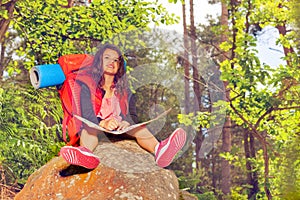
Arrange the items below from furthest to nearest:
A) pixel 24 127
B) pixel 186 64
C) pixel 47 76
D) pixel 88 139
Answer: pixel 186 64, pixel 24 127, pixel 47 76, pixel 88 139

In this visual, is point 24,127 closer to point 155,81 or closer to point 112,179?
point 155,81

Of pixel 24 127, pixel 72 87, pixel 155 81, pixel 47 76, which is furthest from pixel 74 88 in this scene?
pixel 155 81

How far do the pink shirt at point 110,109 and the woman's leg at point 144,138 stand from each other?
15 cm

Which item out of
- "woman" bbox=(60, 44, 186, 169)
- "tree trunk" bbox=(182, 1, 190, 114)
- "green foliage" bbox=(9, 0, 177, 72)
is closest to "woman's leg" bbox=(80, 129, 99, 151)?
"woman" bbox=(60, 44, 186, 169)

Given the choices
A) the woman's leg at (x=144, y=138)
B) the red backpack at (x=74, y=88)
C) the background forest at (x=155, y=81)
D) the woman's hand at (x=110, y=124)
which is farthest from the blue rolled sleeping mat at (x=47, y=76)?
the background forest at (x=155, y=81)

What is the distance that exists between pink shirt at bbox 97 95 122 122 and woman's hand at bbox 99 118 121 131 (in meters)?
0.08

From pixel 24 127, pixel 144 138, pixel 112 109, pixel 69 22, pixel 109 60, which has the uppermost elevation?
pixel 69 22

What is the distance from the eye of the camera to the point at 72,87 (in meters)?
2.17

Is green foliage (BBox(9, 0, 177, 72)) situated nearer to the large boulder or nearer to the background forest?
the background forest

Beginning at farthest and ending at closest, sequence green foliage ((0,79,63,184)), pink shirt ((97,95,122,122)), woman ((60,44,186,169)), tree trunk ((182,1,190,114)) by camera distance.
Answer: tree trunk ((182,1,190,114))
green foliage ((0,79,63,184))
pink shirt ((97,95,122,122))
woman ((60,44,186,169))

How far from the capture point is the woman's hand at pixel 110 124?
6.79 feet

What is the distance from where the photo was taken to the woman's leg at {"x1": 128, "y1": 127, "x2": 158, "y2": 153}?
2070 millimetres

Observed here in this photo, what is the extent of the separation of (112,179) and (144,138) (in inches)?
11.6

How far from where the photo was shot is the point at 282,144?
5156 millimetres
